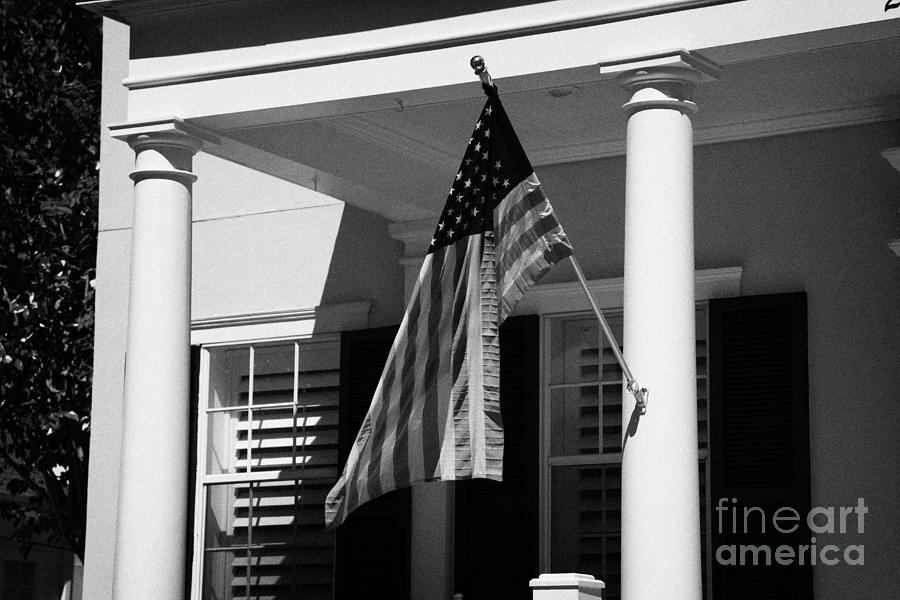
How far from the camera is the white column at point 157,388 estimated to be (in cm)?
1051

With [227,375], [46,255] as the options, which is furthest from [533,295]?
[46,255]

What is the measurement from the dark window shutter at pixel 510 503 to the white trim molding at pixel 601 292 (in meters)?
0.18

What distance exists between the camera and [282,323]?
1402cm

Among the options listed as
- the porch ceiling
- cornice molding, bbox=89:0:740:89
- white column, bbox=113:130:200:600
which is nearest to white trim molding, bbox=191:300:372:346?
the porch ceiling

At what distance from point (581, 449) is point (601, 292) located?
1283mm

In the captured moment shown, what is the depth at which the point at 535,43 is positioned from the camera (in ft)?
32.7

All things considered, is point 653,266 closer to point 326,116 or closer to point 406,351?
point 406,351

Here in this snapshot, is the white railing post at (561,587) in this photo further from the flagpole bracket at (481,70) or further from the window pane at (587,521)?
the window pane at (587,521)

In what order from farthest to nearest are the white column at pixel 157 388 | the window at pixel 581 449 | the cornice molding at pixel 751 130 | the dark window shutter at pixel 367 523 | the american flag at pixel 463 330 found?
the dark window shutter at pixel 367 523
the window at pixel 581 449
the cornice molding at pixel 751 130
the white column at pixel 157 388
the american flag at pixel 463 330

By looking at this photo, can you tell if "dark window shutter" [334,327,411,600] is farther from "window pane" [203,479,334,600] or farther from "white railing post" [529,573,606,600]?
"white railing post" [529,573,606,600]

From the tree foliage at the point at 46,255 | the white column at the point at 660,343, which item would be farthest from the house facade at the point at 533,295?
the tree foliage at the point at 46,255

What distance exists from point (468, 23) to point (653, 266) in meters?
2.07

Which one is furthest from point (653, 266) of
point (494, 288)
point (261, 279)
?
point (261, 279)

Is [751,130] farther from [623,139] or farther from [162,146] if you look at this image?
[162,146]
